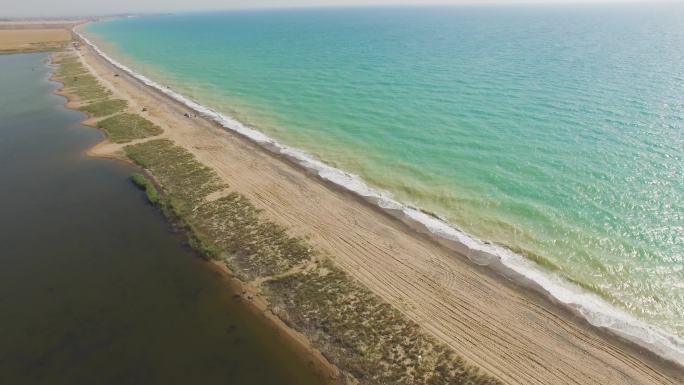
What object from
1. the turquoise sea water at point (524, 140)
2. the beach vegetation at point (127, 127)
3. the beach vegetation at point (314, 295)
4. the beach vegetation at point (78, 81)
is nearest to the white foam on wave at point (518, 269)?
the turquoise sea water at point (524, 140)

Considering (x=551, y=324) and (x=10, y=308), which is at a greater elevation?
(x=10, y=308)

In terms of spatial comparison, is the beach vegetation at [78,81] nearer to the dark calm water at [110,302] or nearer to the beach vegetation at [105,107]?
the beach vegetation at [105,107]

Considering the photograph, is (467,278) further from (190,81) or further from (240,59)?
(240,59)

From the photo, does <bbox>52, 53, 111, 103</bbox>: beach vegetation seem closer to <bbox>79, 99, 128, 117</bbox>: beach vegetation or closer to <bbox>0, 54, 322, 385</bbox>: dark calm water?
<bbox>79, 99, 128, 117</bbox>: beach vegetation

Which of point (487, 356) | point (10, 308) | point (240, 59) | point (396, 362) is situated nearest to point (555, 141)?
point (487, 356)

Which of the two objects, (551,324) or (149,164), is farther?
(149,164)

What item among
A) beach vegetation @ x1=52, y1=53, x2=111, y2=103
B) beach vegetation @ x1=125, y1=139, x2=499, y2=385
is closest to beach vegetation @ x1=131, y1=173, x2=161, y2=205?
beach vegetation @ x1=125, y1=139, x2=499, y2=385

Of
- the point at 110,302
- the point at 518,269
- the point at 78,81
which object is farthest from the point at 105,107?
the point at 518,269

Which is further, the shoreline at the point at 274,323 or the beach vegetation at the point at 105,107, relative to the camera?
the beach vegetation at the point at 105,107
